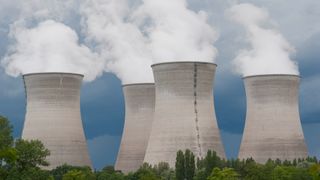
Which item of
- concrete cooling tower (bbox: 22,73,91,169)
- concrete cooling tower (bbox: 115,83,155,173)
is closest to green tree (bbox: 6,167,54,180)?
concrete cooling tower (bbox: 22,73,91,169)

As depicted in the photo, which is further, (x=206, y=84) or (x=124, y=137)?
(x=124, y=137)

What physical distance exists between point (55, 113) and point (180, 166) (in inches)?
236

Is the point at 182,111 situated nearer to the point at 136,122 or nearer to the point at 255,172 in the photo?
the point at 255,172

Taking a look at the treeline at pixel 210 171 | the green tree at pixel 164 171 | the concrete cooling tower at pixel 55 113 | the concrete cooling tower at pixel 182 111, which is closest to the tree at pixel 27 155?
the treeline at pixel 210 171

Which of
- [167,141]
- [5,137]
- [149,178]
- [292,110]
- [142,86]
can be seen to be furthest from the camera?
[142,86]

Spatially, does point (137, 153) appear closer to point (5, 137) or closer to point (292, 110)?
point (292, 110)

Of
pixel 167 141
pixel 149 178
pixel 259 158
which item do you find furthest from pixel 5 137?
pixel 259 158

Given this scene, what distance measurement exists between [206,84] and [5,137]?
12922 mm

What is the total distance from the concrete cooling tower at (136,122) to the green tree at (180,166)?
20.1 feet

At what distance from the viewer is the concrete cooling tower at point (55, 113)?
29.9 m

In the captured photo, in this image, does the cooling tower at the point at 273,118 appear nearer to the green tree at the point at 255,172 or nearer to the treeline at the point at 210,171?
the treeline at the point at 210,171

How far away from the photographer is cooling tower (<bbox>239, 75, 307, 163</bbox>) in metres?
30.3

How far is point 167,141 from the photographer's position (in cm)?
2878

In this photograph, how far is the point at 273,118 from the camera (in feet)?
100
